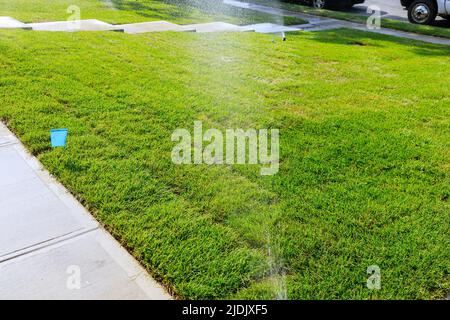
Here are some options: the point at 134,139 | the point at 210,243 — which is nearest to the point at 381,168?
the point at 210,243

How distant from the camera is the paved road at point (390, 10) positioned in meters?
12.7

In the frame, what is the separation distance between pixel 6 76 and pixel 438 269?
218 inches

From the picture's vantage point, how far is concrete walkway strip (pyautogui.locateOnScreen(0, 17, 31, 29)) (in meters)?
8.73

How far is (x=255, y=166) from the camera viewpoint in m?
3.92

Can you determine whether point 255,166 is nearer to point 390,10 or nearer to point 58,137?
point 58,137

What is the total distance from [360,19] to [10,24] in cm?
909

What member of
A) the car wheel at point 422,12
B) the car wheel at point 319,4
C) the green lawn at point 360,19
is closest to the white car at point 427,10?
the car wheel at point 422,12

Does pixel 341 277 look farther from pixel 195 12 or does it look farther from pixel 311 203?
pixel 195 12

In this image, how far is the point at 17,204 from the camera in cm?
328

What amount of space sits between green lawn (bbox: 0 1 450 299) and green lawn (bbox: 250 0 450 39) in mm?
3805

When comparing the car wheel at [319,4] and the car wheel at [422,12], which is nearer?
the car wheel at [422,12]

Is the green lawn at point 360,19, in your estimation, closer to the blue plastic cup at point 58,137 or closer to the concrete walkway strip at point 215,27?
the concrete walkway strip at point 215,27

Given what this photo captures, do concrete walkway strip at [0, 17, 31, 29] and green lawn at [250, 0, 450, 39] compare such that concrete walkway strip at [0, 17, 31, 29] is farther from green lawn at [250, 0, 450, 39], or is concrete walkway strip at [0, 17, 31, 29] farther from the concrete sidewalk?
green lawn at [250, 0, 450, 39]

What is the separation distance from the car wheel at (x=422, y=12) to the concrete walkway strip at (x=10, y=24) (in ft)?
32.4
